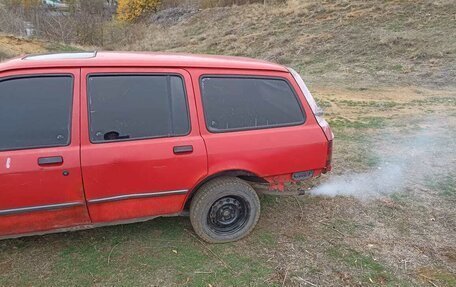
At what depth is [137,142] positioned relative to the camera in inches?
117

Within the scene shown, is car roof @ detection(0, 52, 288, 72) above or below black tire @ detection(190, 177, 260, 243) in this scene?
above

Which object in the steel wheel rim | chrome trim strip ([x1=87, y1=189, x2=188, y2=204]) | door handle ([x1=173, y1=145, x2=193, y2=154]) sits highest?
door handle ([x1=173, y1=145, x2=193, y2=154])

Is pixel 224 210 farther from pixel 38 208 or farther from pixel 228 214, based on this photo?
pixel 38 208

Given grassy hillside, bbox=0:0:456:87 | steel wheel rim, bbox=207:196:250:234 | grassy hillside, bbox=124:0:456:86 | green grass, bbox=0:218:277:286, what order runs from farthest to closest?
grassy hillside, bbox=124:0:456:86 → grassy hillside, bbox=0:0:456:87 → steel wheel rim, bbox=207:196:250:234 → green grass, bbox=0:218:277:286

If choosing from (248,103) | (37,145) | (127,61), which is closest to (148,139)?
(127,61)

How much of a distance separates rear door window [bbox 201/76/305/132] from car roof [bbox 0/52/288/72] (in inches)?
4.9

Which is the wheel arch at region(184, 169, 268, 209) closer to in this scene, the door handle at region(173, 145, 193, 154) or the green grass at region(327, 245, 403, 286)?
the door handle at region(173, 145, 193, 154)

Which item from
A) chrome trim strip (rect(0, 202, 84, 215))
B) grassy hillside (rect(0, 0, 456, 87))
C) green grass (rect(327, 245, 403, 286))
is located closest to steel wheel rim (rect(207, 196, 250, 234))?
green grass (rect(327, 245, 403, 286))

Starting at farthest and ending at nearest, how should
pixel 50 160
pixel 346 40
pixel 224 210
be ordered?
pixel 346 40 < pixel 224 210 < pixel 50 160

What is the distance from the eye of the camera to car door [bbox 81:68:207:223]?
2898 millimetres

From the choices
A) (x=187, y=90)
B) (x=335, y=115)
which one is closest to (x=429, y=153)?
(x=335, y=115)

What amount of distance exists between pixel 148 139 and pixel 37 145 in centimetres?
77

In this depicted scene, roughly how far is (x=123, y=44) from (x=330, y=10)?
49.9ft

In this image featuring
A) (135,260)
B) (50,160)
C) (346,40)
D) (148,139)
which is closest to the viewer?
(50,160)
